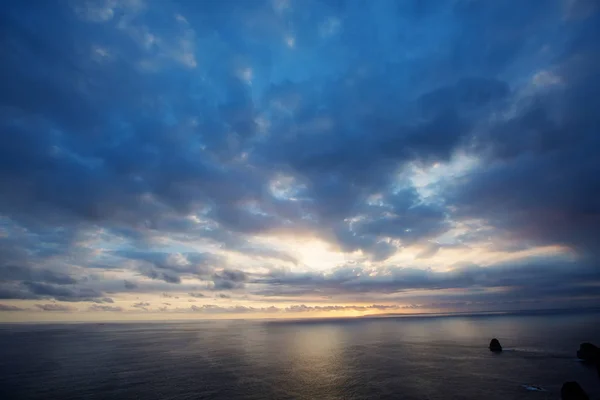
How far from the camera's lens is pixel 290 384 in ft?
252

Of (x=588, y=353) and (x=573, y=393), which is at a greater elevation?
(x=573, y=393)

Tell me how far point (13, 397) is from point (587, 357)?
15007 centimetres

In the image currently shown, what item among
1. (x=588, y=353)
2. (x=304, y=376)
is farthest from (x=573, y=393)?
(x=304, y=376)

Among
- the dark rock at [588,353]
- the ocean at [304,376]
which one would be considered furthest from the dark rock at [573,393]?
the dark rock at [588,353]

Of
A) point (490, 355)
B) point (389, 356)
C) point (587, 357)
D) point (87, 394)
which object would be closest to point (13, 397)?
point (87, 394)

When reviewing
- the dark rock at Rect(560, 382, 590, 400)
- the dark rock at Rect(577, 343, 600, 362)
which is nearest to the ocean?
the dark rock at Rect(577, 343, 600, 362)

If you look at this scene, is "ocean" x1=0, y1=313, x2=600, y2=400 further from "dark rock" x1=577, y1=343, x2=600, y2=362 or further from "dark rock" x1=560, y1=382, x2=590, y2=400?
"dark rock" x1=560, y1=382, x2=590, y2=400

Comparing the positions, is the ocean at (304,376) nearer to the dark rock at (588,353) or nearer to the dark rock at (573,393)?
the dark rock at (588,353)

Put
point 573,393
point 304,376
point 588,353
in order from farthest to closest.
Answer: point 588,353
point 304,376
point 573,393

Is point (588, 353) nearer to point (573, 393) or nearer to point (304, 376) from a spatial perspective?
point (573, 393)

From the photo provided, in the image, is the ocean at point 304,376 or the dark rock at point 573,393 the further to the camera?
the ocean at point 304,376

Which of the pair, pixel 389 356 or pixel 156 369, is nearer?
pixel 156 369

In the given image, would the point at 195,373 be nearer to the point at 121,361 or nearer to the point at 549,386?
the point at 121,361

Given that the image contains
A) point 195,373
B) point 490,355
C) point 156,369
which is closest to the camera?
point 195,373
